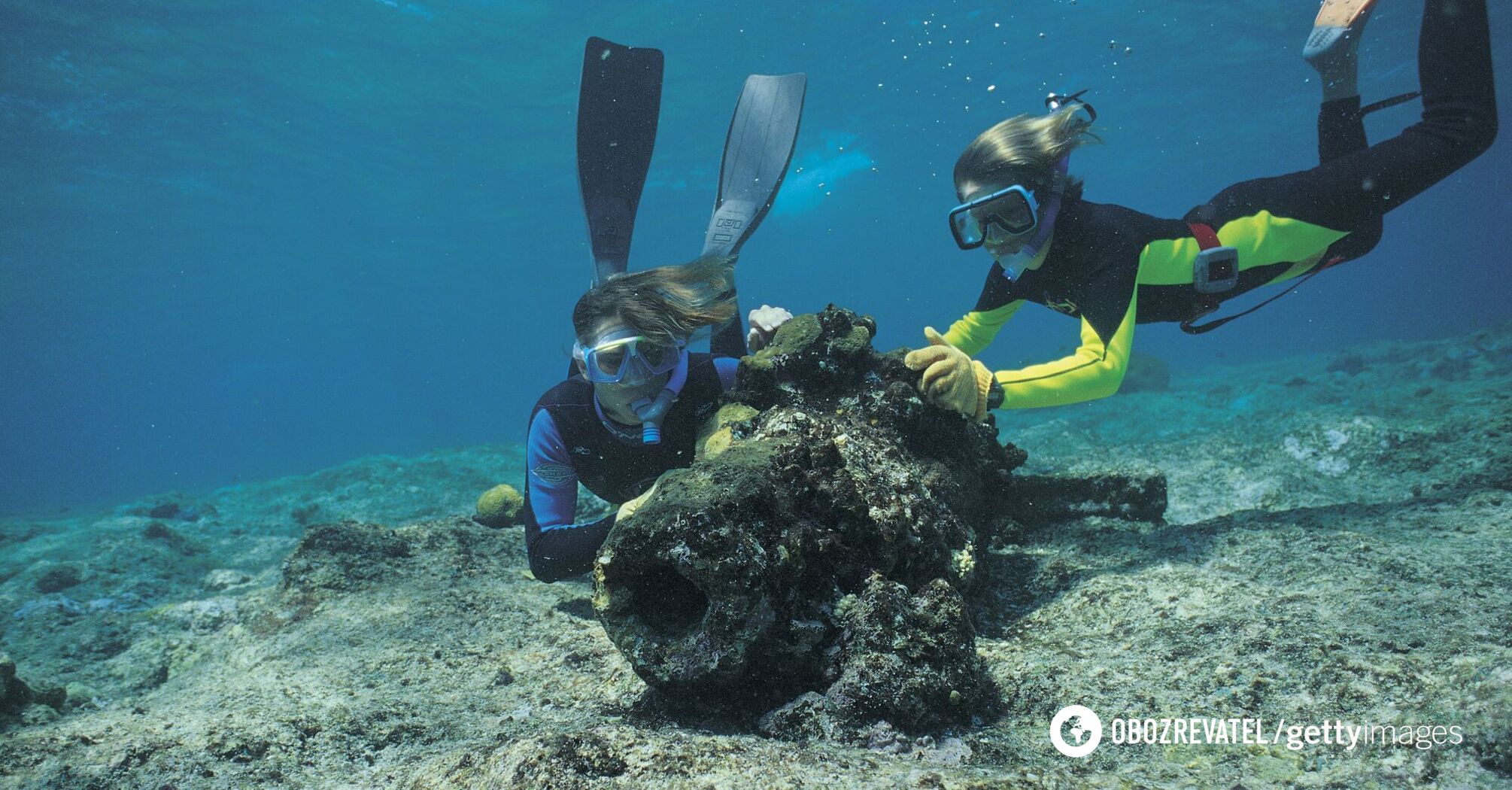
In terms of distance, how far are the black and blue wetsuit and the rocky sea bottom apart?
57 centimetres

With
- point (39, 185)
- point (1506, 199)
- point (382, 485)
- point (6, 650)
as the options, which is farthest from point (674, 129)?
point (1506, 199)

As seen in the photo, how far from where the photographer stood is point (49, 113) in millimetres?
21078

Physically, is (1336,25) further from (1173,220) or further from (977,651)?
(977,651)

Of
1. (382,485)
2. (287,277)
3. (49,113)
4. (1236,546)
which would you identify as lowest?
(1236,546)

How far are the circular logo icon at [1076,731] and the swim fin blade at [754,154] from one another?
16.9 feet

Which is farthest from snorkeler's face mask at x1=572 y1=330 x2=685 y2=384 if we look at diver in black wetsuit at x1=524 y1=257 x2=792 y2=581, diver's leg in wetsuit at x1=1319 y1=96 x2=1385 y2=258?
diver's leg in wetsuit at x1=1319 y1=96 x2=1385 y2=258

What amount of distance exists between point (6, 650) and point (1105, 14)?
3027cm

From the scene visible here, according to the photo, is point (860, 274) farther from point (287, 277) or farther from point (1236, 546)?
point (1236, 546)

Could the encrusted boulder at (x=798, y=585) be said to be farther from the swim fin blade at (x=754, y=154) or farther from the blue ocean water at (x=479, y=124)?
the blue ocean water at (x=479, y=124)

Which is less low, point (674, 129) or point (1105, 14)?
point (674, 129)

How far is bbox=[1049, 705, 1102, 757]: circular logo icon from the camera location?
67.4 inches

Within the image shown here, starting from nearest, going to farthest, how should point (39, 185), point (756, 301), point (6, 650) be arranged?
point (6, 650) → point (39, 185) → point (756, 301)

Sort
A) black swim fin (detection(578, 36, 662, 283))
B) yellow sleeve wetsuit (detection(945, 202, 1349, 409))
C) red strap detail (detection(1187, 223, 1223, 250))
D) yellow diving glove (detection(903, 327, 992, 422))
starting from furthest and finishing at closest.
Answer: black swim fin (detection(578, 36, 662, 283))
red strap detail (detection(1187, 223, 1223, 250))
yellow sleeve wetsuit (detection(945, 202, 1349, 409))
yellow diving glove (detection(903, 327, 992, 422))

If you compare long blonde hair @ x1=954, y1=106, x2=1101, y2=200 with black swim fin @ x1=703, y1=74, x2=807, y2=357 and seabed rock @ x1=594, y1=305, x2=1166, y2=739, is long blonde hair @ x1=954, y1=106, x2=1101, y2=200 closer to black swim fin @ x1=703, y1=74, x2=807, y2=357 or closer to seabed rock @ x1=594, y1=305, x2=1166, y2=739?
seabed rock @ x1=594, y1=305, x2=1166, y2=739
